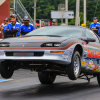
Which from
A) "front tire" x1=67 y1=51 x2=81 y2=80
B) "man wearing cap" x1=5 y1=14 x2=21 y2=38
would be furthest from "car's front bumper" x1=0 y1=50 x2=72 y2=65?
"man wearing cap" x1=5 y1=14 x2=21 y2=38

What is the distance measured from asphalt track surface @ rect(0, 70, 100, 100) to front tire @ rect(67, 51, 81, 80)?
388 mm

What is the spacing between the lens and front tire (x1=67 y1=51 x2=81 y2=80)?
24.0 feet

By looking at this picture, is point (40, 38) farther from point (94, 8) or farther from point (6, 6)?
point (94, 8)

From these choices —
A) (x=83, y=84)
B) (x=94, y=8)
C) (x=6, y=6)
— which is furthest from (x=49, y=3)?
(x=83, y=84)

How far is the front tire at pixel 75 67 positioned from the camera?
7.33m

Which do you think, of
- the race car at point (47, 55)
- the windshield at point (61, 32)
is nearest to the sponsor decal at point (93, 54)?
the race car at point (47, 55)

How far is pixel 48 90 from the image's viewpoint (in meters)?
8.02

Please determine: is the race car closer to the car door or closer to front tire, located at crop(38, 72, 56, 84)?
the car door

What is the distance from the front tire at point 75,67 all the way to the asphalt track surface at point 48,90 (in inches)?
15.3

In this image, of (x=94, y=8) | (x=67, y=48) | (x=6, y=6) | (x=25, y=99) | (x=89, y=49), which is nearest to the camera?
(x=25, y=99)

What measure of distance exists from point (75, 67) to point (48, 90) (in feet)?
3.02

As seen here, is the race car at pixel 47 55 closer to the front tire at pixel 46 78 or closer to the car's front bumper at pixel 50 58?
the car's front bumper at pixel 50 58

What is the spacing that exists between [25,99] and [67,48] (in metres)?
1.38

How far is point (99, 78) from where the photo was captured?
905 cm
